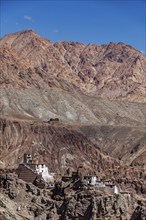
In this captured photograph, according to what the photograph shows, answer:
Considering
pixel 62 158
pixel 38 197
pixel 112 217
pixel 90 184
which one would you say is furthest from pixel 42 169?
pixel 62 158

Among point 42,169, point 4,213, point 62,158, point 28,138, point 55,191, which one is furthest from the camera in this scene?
point 28,138

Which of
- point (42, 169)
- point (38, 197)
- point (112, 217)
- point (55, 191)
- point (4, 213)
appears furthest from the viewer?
point (42, 169)

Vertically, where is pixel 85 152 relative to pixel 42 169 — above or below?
above

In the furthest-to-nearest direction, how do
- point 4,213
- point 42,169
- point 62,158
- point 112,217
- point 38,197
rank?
point 62,158 < point 42,169 < point 38,197 < point 112,217 < point 4,213

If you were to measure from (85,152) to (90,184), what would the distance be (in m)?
119

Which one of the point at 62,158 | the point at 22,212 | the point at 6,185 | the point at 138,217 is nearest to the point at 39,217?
the point at 22,212

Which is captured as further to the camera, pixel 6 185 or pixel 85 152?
pixel 85 152

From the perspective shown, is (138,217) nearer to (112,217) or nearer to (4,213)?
(112,217)

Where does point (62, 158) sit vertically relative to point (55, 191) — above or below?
above

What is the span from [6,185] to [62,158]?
114951 millimetres

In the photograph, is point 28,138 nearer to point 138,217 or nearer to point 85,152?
point 85,152

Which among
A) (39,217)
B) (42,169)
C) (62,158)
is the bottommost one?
(39,217)

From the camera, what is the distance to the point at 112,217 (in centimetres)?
6009

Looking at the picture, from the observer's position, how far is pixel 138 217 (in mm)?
57406
